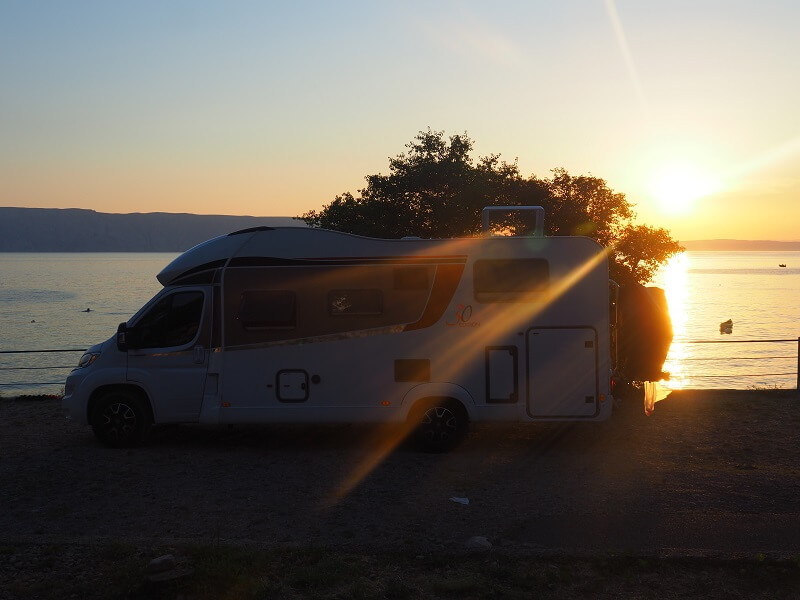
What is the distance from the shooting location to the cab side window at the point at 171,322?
10555 mm

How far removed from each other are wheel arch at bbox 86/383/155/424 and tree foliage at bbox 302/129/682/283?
52.4ft

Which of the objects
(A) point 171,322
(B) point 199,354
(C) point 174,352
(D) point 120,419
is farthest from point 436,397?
(D) point 120,419

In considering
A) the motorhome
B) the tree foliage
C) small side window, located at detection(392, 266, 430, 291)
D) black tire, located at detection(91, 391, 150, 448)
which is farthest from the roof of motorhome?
→ the tree foliage

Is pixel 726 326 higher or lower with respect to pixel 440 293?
lower

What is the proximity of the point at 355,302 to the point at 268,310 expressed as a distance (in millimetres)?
1231

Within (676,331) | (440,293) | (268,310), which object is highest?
(440,293)

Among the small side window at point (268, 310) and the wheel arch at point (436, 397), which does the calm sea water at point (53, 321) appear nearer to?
the small side window at point (268, 310)

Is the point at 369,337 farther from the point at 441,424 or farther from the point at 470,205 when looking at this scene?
the point at 470,205

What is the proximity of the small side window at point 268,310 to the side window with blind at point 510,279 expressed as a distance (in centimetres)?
258

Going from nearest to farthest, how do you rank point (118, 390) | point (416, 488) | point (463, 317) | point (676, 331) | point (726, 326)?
point (416, 488) < point (463, 317) < point (118, 390) < point (726, 326) < point (676, 331)

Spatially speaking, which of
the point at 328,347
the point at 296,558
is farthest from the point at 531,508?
the point at 328,347

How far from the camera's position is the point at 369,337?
10.3 m

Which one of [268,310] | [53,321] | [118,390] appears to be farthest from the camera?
[53,321]

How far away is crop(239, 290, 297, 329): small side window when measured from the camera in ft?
34.2
